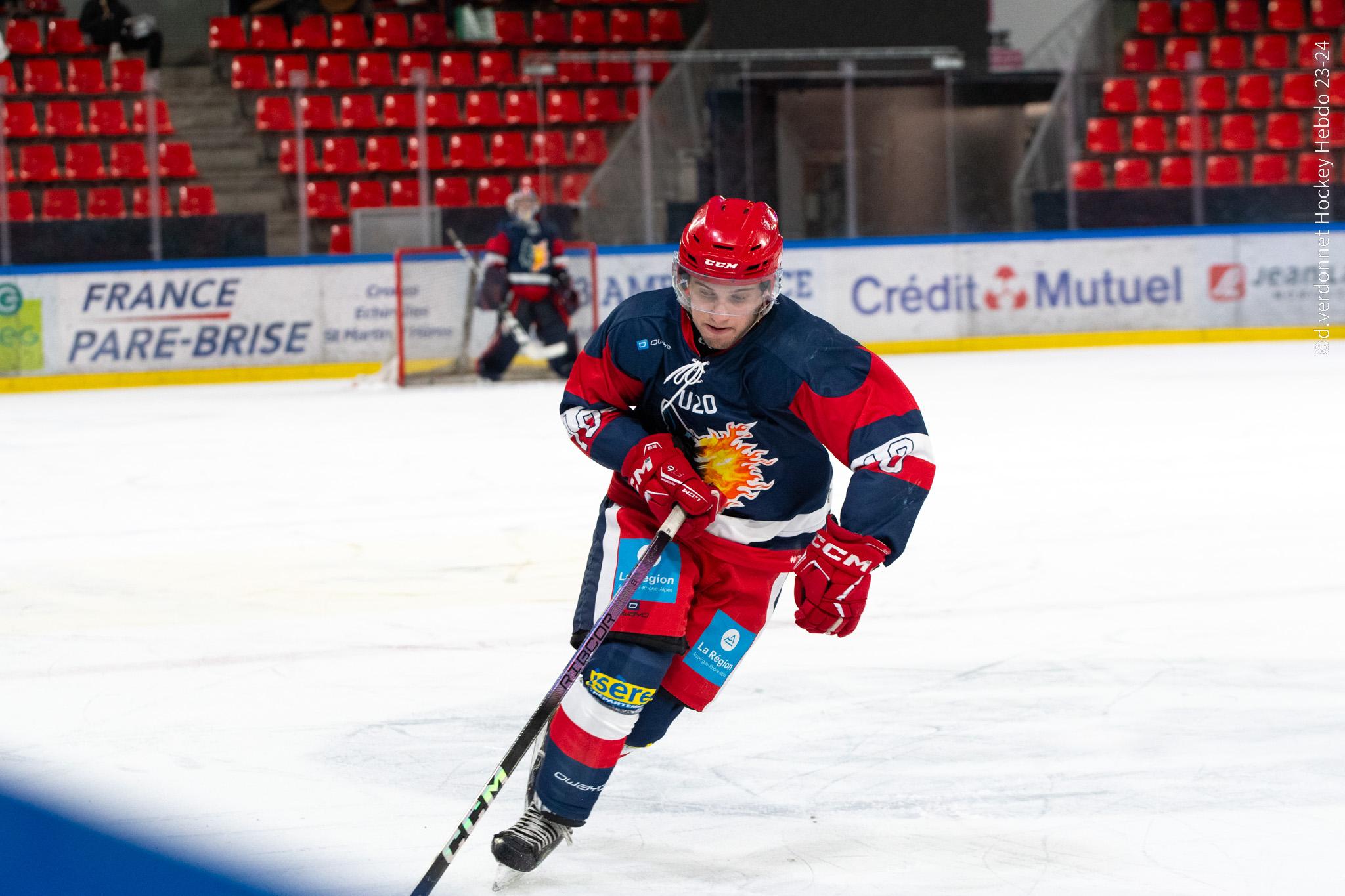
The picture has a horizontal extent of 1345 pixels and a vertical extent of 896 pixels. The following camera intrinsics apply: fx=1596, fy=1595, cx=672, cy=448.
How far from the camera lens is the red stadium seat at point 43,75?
1287 cm

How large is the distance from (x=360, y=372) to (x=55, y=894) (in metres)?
10.2

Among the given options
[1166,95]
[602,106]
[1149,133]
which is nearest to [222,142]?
[602,106]

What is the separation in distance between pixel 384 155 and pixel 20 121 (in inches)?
106

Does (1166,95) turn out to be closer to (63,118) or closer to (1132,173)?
(1132,173)

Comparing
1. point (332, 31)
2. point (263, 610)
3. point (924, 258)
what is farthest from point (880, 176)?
point (263, 610)

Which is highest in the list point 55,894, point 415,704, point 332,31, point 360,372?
point 332,31

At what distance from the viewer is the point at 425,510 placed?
5414 mm

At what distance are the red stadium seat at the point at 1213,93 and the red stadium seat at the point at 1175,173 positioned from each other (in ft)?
1.45

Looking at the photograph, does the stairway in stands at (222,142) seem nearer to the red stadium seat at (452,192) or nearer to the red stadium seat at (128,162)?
the red stadium seat at (128,162)

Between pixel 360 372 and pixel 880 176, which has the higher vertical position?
pixel 880 176

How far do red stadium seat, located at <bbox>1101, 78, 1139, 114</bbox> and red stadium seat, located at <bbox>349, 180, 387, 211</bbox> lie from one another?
18.2 ft

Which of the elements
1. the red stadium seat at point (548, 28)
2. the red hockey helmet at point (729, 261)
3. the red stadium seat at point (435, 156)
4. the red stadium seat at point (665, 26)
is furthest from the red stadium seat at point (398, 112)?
the red hockey helmet at point (729, 261)

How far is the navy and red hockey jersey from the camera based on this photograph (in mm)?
2186

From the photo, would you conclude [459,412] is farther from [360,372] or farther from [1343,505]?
[1343,505]
